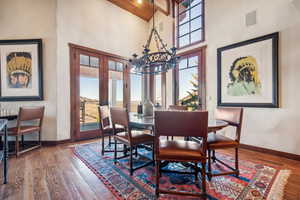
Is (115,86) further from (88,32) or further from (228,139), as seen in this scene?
(228,139)

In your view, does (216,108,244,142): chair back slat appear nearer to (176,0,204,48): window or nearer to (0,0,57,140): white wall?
(176,0,204,48): window

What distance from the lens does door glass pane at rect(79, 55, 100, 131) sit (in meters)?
3.82

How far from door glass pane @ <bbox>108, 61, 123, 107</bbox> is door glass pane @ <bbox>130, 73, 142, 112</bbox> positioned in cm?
41

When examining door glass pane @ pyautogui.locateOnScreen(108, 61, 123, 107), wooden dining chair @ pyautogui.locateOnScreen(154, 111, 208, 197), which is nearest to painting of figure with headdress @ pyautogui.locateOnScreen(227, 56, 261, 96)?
wooden dining chair @ pyautogui.locateOnScreen(154, 111, 208, 197)

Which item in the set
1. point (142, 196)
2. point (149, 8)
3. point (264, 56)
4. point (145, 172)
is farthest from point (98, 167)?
point (149, 8)

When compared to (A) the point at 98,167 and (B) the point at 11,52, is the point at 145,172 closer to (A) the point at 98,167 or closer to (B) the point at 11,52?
(A) the point at 98,167

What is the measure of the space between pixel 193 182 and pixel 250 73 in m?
2.43

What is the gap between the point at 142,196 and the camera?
1.56m

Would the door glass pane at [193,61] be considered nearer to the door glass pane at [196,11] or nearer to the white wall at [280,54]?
the white wall at [280,54]

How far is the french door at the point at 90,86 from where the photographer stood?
3.67m

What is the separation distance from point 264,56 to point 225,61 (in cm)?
71

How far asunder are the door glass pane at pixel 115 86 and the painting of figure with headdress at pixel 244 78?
3005 millimetres

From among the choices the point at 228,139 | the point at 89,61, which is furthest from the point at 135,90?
the point at 228,139

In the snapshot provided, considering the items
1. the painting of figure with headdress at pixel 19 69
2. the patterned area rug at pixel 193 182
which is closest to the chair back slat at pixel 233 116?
the patterned area rug at pixel 193 182
